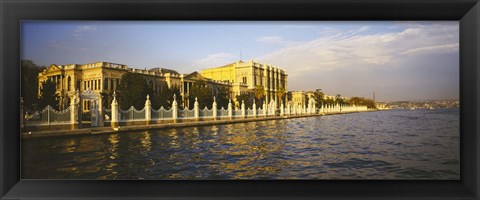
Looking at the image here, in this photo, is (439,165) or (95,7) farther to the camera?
(439,165)

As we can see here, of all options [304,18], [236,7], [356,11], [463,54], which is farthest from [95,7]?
[463,54]

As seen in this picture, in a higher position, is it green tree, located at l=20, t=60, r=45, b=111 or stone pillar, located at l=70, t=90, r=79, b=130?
green tree, located at l=20, t=60, r=45, b=111

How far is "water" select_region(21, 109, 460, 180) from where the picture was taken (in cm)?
294

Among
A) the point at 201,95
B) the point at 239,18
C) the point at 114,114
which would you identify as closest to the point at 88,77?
the point at 114,114

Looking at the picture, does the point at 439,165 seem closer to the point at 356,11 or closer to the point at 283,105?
the point at 356,11

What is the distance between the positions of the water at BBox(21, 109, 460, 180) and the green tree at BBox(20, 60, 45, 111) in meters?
0.36

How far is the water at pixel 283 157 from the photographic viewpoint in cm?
294

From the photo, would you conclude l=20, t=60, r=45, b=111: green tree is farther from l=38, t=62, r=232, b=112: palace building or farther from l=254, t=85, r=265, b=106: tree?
l=254, t=85, r=265, b=106: tree

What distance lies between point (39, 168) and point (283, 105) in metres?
3.93

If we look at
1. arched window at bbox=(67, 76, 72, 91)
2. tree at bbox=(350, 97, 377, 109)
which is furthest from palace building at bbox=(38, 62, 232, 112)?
tree at bbox=(350, 97, 377, 109)

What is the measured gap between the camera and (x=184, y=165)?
11.4 feet

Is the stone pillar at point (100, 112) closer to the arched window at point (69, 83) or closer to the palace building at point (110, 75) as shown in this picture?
the palace building at point (110, 75)

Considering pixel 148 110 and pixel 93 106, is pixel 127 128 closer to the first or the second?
pixel 148 110

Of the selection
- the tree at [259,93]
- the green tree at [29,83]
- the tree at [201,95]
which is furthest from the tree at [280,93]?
the green tree at [29,83]
